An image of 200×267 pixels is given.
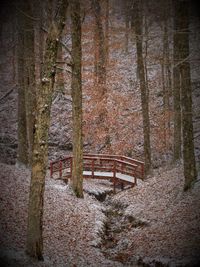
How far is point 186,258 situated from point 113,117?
51.6ft

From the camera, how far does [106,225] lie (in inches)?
586

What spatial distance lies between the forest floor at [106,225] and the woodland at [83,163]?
0.13 ft

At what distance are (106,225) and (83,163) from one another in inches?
179

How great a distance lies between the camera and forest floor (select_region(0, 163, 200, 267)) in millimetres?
11086

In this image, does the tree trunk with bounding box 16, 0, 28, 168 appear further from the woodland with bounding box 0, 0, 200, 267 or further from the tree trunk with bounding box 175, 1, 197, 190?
the tree trunk with bounding box 175, 1, 197, 190

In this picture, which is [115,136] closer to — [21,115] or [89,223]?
[21,115]

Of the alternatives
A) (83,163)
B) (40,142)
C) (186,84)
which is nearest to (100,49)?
(83,163)

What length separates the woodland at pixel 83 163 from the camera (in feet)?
34.0

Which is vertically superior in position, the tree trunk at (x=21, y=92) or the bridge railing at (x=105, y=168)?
the tree trunk at (x=21, y=92)

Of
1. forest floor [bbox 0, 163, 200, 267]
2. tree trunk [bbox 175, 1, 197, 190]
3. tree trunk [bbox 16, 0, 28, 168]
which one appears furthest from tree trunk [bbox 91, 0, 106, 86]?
tree trunk [bbox 175, 1, 197, 190]

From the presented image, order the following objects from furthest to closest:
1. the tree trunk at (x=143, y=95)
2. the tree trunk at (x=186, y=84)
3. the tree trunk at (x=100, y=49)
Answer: the tree trunk at (x=100, y=49) < the tree trunk at (x=143, y=95) < the tree trunk at (x=186, y=84)

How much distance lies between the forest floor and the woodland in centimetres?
4

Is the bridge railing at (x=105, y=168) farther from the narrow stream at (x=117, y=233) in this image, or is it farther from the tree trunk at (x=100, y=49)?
the tree trunk at (x=100, y=49)


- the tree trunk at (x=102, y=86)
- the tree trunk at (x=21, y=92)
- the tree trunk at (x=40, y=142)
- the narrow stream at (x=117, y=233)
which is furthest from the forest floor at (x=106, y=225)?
the tree trunk at (x=102, y=86)
